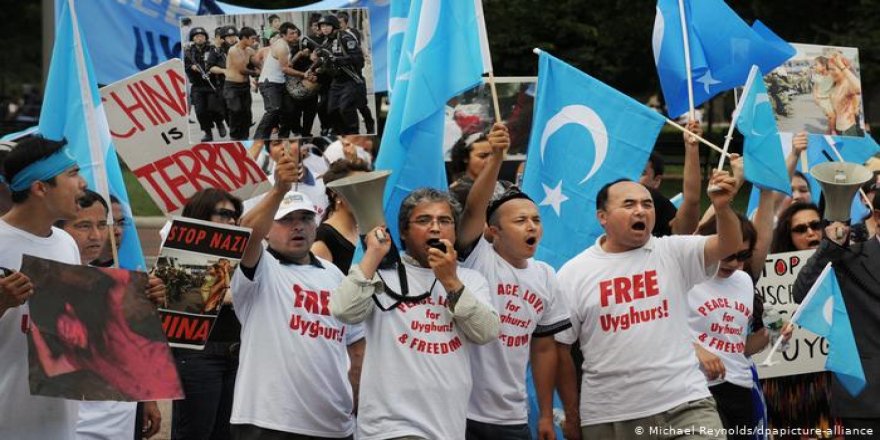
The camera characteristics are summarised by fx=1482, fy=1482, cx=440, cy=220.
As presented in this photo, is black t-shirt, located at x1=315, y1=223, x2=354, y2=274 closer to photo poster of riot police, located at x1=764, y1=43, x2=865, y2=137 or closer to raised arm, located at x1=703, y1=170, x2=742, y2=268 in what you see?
raised arm, located at x1=703, y1=170, x2=742, y2=268

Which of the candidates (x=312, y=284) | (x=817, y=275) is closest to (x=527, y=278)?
(x=312, y=284)

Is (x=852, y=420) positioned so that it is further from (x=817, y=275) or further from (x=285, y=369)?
(x=285, y=369)

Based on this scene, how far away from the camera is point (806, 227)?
330 inches

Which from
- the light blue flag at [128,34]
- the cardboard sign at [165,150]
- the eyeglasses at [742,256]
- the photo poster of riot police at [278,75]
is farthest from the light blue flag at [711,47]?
the light blue flag at [128,34]

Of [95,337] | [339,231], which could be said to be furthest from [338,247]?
[95,337]

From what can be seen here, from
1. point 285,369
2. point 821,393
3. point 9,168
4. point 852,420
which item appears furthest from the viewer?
point 821,393

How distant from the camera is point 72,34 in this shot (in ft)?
22.4

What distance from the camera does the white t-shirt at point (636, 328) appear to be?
6293mm

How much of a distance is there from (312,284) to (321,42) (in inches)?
48.6

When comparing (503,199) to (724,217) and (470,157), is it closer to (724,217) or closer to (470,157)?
(724,217)

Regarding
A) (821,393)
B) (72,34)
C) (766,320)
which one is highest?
(72,34)

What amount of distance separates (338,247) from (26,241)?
2101mm

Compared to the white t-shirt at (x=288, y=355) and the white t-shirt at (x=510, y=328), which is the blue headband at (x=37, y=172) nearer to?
the white t-shirt at (x=288, y=355)

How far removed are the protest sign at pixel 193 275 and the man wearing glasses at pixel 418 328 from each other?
0.57 metres
